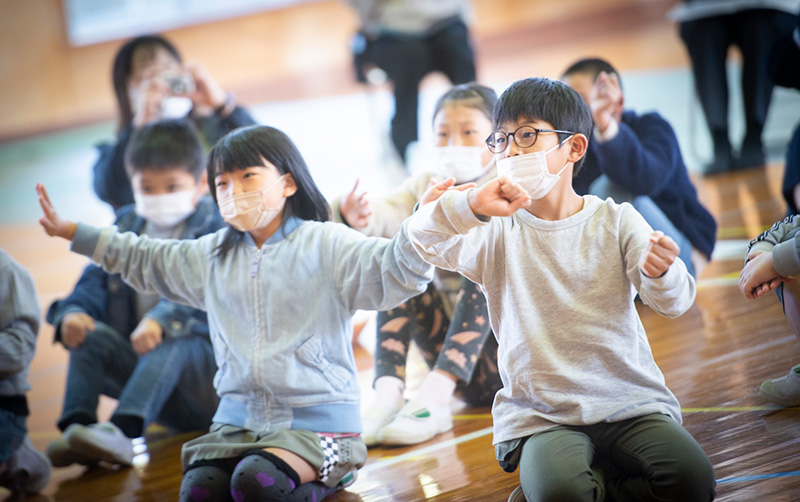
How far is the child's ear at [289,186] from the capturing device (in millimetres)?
1861

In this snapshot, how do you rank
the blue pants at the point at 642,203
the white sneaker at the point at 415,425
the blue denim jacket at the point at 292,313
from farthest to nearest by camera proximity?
the blue pants at the point at 642,203 → the white sneaker at the point at 415,425 → the blue denim jacket at the point at 292,313

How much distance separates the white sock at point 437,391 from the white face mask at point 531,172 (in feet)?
2.29

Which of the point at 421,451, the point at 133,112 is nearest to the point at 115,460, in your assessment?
the point at 421,451

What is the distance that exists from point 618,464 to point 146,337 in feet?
4.08

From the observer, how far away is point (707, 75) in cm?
429

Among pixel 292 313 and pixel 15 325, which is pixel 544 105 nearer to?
pixel 292 313

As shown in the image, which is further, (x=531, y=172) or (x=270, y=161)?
(x=270, y=161)

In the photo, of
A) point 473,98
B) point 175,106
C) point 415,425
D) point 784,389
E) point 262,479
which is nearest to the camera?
point 262,479

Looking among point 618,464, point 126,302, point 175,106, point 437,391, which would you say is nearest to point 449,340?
point 437,391

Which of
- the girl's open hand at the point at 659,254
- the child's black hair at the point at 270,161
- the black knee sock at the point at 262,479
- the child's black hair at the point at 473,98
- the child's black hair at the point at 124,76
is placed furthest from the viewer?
the child's black hair at the point at 124,76

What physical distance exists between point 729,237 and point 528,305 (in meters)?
1.84

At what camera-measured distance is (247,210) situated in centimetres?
180

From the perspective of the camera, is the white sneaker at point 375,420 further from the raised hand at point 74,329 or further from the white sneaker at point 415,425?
the raised hand at point 74,329

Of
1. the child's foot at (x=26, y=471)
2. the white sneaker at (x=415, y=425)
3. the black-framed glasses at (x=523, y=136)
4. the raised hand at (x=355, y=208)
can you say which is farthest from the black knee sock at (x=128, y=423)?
the black-framed glasses at (x=523, y=136)
